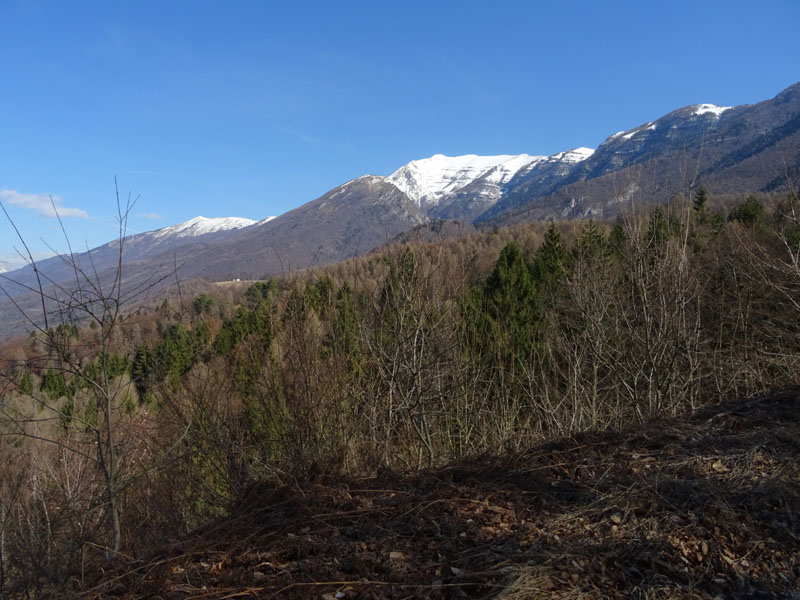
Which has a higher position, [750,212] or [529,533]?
[750,212]

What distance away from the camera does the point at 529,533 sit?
281cm

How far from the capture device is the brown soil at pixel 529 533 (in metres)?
2.40

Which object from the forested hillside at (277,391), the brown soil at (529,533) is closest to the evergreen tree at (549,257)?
the forested hillside at (277,391)

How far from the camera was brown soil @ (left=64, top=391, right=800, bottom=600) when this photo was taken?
2.40 metres

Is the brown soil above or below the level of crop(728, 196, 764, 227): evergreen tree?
below

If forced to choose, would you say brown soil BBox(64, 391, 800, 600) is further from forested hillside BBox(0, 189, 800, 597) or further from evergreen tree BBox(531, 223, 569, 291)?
evergreen tree BBox(531, 223, 569, 291)

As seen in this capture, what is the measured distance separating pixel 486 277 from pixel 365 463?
69.1 feet

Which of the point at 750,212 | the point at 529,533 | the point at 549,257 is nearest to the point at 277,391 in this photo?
the point at 529,533

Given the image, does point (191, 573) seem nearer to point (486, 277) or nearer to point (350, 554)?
point (350, 554)

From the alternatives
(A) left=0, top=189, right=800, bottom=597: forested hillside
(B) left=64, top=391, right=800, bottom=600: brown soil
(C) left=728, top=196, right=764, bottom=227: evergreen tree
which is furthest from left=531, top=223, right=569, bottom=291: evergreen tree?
(B) left=64, top=391, right=800, bottom=600: brown soil

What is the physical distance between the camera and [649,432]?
13.4 feet

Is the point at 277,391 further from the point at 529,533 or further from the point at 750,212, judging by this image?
the point at 750,212

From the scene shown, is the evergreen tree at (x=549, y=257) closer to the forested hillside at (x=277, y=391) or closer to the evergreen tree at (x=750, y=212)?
the evergreen tree at (x=750, y=212)

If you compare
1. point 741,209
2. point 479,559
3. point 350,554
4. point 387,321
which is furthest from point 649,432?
point 741,209
